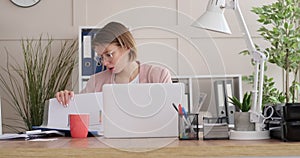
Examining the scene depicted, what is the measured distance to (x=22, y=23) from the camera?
4312 millimetres

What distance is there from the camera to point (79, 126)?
186 centimetres

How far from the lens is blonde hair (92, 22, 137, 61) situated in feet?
5.47

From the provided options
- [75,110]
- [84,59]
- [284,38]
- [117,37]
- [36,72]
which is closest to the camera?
[117,37]

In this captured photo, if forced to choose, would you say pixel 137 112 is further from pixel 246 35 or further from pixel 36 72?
pixel 36 72

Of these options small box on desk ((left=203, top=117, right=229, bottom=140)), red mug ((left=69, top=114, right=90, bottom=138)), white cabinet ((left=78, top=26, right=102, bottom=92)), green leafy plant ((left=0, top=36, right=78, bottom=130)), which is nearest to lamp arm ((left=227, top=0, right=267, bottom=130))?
small box on desk ((left=203, top=117, right=229, bottom=140))

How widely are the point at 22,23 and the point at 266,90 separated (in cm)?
214

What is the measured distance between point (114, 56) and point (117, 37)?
0.23 feet

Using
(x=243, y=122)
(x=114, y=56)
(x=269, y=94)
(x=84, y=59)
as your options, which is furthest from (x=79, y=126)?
(x=269, y=94)

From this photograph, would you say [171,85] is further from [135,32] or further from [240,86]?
[240,86]

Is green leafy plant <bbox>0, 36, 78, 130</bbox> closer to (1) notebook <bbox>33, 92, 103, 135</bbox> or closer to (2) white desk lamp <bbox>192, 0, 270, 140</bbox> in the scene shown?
(1) notebook <bbox>33, 92, 103, 135</bbox>

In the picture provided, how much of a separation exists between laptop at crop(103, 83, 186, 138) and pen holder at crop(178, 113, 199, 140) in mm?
54

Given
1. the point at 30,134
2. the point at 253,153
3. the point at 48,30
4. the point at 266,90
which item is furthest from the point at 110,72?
the point at 48,30

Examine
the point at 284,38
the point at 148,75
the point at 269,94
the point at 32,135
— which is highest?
the point at 284,38

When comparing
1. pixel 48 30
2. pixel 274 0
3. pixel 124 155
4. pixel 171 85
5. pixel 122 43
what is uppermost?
pixel 274 0
